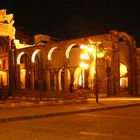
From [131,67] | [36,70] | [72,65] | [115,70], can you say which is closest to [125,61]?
[131,67]

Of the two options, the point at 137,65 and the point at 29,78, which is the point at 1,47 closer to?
the point at 29,78

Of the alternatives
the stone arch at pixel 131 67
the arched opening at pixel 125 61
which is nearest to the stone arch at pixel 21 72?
the arched opening at pixel 125 61

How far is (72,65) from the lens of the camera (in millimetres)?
48719

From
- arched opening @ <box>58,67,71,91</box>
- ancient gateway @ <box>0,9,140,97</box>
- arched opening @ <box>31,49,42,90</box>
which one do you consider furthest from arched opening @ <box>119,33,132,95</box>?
arched opening @ <box>31,49,42,90</box>

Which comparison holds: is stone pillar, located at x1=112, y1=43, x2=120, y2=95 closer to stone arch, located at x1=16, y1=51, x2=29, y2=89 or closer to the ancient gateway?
the ancient gateway

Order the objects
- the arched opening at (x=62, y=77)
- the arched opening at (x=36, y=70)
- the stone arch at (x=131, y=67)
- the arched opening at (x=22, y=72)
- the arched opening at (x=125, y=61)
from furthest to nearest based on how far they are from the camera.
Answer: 1. the arched opening at (x=22, y=72)
2. the arched opening at (x=36, y=70)
3. the arched opening at (x=125, y=61)
4. the stone arch at (x=131, y=67)
5. the arched opening at (x=62, y=77)

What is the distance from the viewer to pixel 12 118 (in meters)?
16.9

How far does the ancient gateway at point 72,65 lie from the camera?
4200 centimetres

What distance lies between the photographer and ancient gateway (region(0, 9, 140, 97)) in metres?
42.0

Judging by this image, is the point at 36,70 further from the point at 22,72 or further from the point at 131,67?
the point at 131,67

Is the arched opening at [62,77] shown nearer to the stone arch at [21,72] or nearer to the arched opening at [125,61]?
the stone arch at [21,72]

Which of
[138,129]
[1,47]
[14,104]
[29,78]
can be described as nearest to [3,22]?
[1,47]

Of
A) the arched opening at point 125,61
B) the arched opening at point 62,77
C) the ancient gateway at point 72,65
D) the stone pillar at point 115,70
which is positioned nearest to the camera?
the ancient gateway at point 72,65

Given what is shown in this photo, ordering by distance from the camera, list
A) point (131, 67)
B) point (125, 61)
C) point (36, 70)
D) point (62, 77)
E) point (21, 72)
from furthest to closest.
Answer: point (21, 72) → point (36, 70) → point (62, 77) → point (125, 61) → point (131, 67)
